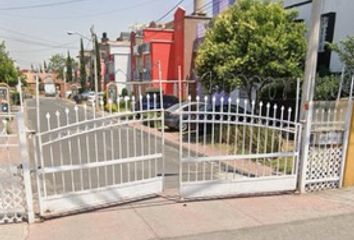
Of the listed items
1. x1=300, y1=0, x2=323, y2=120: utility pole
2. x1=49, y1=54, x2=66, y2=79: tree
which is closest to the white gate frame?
x1=300, y1=0, x2=323, y2=120: utility pole

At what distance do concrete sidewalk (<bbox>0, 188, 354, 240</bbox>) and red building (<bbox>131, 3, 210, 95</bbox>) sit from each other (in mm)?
15771

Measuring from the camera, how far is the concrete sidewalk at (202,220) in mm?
4527

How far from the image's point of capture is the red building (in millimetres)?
24969

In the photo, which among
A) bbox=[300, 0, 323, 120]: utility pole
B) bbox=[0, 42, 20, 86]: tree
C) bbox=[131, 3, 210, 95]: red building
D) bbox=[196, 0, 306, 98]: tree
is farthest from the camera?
bbox=[0, 42, 20, 86]: tree

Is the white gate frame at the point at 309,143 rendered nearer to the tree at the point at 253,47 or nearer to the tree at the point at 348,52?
the tree at the point at 348,52

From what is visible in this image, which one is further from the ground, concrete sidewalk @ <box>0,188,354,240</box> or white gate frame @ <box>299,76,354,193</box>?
white gate frame @ <box>299,76,354,193</box>

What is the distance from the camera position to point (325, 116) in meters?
6.40

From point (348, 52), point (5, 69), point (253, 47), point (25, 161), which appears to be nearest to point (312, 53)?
point (348, 52)

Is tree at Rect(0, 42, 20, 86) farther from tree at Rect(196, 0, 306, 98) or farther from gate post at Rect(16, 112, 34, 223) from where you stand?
gate post at Rect(16, 112, 34, 223)

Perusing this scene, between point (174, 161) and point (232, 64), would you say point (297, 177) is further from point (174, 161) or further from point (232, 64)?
point (232, 64)

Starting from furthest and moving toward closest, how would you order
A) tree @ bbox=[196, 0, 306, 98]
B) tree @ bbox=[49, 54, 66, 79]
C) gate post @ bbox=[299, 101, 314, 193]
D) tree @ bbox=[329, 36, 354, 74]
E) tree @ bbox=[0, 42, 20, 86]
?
tree @ bbox=[49, 54, 66, 79]
tree @ bbox=[0, 42, 20, 86]
tree @ bbox=[196, 0, 306, 98]
tree @ bbox=[329, 36, 354, 74]
gate post @ bbox=[299, 101, 314, 193]

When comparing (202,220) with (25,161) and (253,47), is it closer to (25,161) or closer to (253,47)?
(25,161)

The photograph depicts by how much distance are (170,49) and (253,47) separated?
18.7 meters

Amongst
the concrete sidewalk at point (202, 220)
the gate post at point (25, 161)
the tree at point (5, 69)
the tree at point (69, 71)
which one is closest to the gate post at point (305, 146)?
the concrete sidewalk at point (202, 220)
